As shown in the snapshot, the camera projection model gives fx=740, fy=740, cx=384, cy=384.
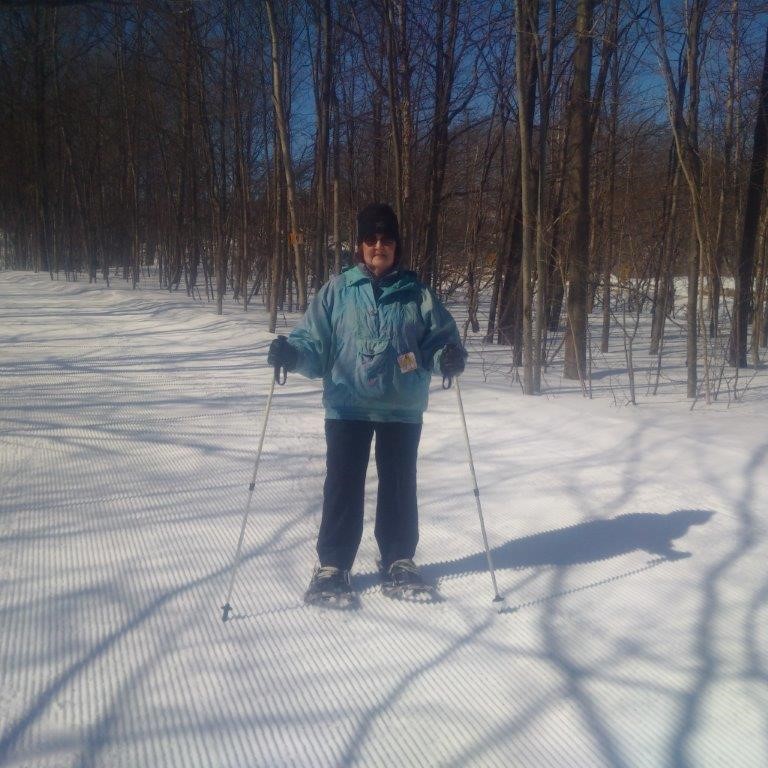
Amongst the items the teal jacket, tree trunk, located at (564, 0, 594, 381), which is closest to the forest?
tree trunk, located at (564, 0, 594, 381)

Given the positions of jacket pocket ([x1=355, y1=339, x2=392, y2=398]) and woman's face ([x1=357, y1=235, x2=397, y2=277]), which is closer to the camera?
jacket pocket ([x1=355, y1=339, x2=392, y2=398])

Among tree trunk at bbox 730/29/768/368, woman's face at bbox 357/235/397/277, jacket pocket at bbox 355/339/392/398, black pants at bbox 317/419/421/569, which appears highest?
tree trunk at bbox 730/29/768/368

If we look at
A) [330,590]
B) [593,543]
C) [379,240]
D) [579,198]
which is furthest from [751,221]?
[330,590]

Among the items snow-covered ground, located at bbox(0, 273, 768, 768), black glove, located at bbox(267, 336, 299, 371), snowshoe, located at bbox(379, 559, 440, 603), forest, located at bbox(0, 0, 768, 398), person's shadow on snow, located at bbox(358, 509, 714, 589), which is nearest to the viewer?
snow-covered ground, located at bbox(0, 273, 768, 768)

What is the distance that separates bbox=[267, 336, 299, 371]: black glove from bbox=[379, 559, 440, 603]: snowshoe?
1.04 m

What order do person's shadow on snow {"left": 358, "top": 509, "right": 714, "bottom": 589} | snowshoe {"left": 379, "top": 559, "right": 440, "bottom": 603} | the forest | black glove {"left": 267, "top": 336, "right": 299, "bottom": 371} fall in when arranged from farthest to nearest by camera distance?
the forest
person's shadow on snow {"left": 358, "top": 509, "right": 714, "bottom": 589}
snowshoe {"left": 379, "top": 559, "right": 440, "bottom": 603}
black glove {"left": 267, "top": 336, "right": 299, "bottom": 371}

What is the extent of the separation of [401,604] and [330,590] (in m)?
0.32

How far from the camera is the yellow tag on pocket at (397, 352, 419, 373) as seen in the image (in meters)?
3.23

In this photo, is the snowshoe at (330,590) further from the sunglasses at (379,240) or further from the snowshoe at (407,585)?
the sunglasses at (379,240)

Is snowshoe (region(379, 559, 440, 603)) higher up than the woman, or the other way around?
the woman

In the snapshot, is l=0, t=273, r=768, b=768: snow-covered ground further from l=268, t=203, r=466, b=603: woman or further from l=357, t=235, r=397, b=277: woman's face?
l=357, t=235, r=397, b=277: woman's face

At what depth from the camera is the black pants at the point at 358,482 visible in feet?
10.9

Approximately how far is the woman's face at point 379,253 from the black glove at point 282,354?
1.68 feet

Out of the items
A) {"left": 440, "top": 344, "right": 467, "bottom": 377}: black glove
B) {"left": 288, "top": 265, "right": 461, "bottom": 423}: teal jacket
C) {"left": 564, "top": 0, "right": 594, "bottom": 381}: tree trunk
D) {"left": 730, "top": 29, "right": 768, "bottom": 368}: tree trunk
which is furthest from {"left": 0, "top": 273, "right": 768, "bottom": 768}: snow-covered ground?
{"left": 730, "top": 29, "right": 768, "bottom": 368}: tree trunk
